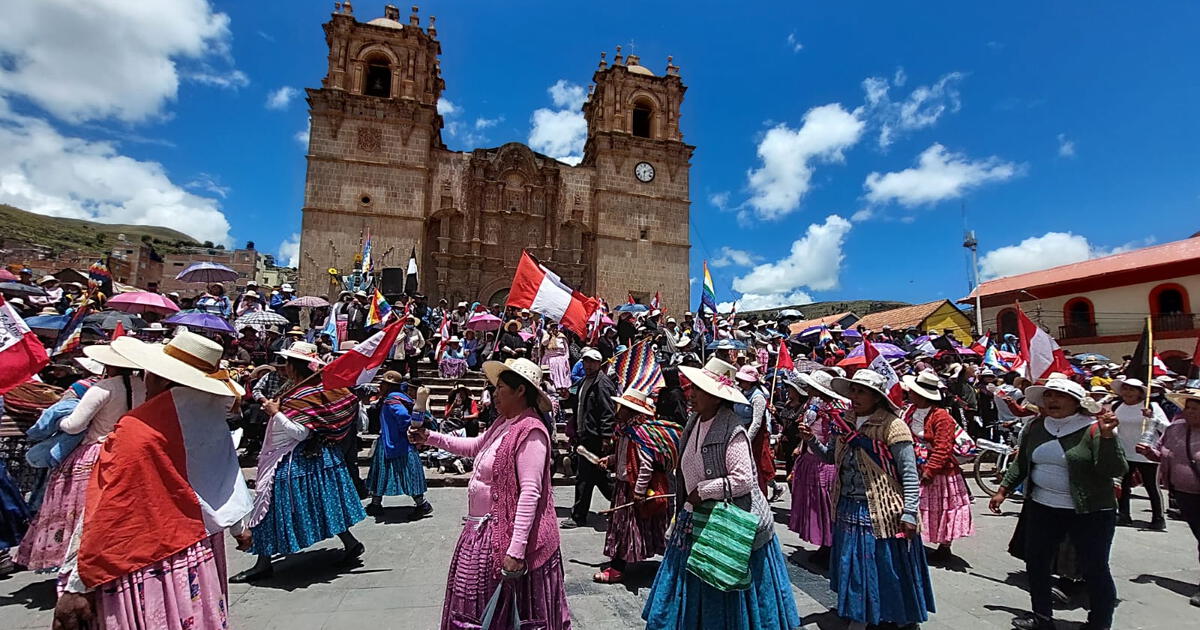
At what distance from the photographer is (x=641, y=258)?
88.8 feet

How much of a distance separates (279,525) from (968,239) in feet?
98.8

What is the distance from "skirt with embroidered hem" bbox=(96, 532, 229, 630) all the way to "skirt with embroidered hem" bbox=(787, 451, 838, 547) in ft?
14.6

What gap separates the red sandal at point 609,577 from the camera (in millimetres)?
4504

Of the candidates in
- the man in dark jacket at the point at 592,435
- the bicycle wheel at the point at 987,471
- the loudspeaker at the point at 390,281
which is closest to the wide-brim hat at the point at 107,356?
the man in dark jacket at the point at 592,435

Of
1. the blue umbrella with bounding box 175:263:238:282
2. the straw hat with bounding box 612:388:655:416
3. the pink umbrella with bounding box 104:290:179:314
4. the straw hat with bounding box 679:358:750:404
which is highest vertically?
the blue umbrella with bounding box 175:263:238:282

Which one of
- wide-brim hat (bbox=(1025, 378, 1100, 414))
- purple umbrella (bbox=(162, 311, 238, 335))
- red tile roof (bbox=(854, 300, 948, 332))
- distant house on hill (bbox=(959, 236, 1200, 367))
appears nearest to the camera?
wide-brim hat (bbox=(1025, 378, 1100, 414))

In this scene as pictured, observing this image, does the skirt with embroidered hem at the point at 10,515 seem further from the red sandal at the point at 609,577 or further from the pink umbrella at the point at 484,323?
the pink umbrella at the point at 484,323

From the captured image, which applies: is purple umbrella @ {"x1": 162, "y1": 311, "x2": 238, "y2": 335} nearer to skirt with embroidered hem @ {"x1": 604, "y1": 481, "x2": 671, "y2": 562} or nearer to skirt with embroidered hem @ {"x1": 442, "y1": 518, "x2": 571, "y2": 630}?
skirt with embroidered hem @ {"x1": 604, "y1": 481, "x2": 671, "y2": 562}

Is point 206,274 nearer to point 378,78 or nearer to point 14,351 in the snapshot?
point 14,351

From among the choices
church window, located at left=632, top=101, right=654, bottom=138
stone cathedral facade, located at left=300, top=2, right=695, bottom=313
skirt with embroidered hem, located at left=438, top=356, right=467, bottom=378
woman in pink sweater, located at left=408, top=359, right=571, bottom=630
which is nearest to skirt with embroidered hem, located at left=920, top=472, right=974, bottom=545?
woman in pink sweater, located at left=408, top=359, right=571, bottom=630

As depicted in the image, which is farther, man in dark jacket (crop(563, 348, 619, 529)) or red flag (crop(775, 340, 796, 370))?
red flag (crop(775, 340, 796, 370))

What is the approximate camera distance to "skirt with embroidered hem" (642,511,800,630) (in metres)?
2.91

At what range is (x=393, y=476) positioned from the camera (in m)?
6.12

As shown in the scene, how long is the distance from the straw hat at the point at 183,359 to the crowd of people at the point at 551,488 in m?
0.01
